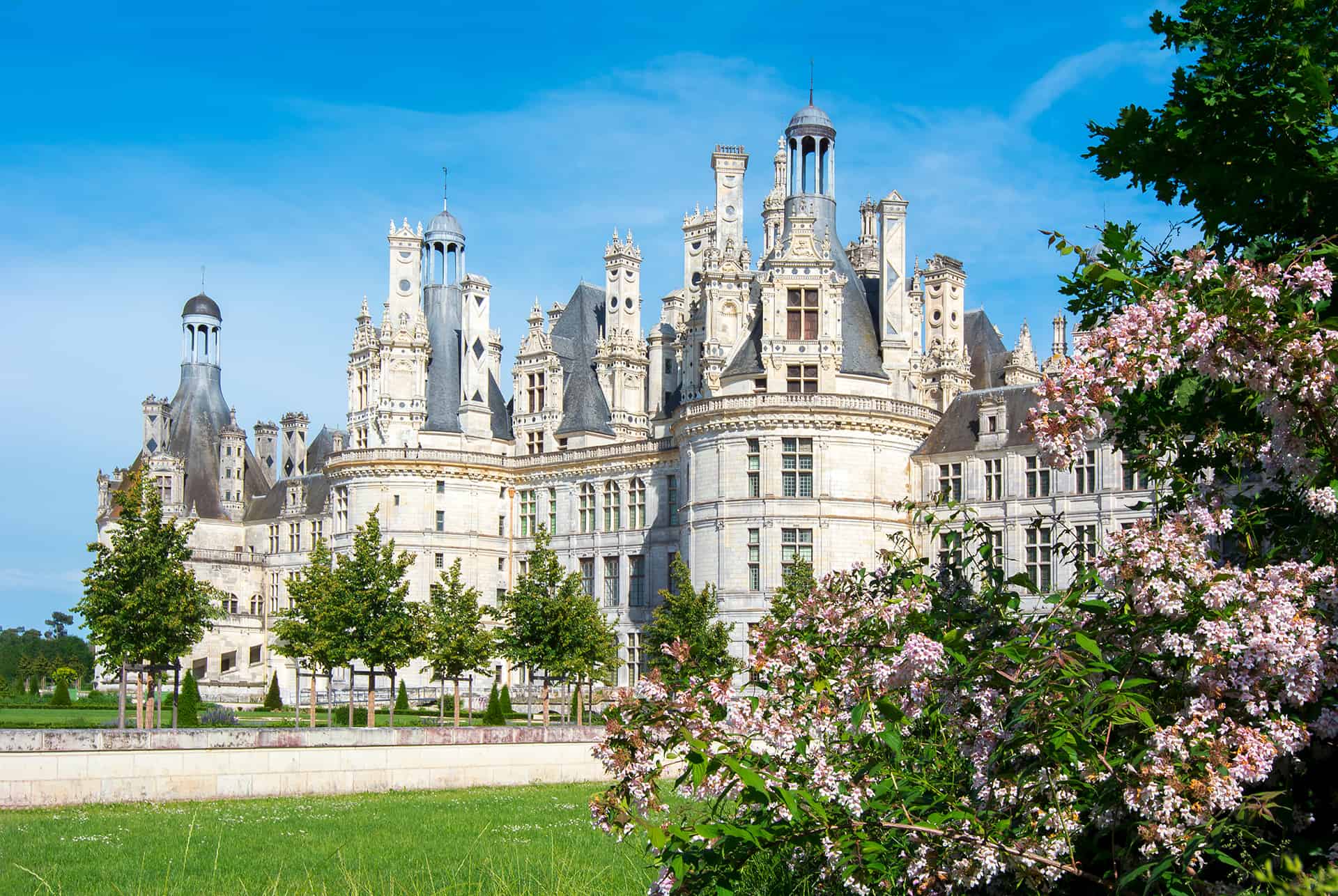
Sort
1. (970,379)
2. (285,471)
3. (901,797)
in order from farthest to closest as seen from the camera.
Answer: (285,471), (970,379), (901,797)

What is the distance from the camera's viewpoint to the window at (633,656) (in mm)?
53469

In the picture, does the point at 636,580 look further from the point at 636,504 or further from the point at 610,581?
the point at 636,504

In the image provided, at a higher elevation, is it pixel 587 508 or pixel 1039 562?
pixel 587 508

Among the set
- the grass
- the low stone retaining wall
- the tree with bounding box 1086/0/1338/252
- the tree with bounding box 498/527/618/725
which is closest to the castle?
the tree with bounding box 498/527/618/725

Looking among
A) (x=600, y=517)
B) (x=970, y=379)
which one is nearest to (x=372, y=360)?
(x=600, y=517)

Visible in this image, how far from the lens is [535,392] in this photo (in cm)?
5878

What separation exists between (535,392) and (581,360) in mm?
2509

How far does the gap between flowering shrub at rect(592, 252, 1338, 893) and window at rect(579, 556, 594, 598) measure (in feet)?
157

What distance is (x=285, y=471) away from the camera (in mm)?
77500

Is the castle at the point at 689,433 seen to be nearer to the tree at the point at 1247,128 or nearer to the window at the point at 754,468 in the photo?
the window at the point at 754,468

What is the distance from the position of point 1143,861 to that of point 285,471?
74629 millimetres

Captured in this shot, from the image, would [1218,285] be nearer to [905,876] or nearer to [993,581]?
[993,581]

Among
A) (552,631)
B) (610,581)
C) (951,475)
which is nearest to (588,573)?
(610,581)

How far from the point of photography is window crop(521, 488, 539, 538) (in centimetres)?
5803
